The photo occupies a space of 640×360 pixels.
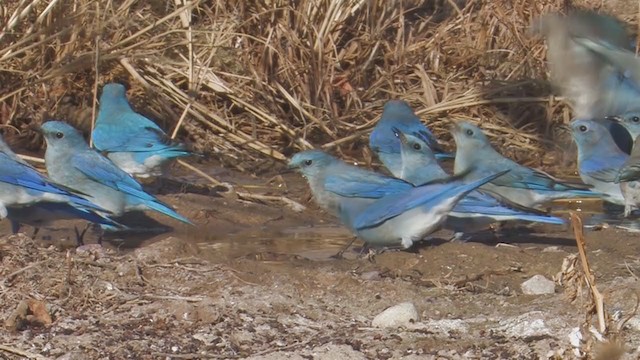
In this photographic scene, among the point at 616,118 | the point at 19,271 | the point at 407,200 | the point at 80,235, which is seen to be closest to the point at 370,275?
the point at 407,200

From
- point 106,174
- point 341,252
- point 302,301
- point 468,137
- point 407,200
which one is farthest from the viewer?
point 468,137

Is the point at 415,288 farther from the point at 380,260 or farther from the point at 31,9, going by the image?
the point at 31,9

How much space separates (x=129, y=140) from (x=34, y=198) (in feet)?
5.38

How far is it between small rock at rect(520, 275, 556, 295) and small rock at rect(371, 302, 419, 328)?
2.15ft

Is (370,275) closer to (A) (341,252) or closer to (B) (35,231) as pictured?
(A) (341,252)

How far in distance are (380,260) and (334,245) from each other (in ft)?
2.55

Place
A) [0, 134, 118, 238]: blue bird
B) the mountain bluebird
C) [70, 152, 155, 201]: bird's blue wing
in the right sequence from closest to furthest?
[0, 134, 118, 238]: blue bird → [70, 152, 155, 201]: bird's blue wing → the mountain bluebird

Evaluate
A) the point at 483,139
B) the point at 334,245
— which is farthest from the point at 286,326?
the point at 483,139

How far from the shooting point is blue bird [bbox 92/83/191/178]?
7770 mm

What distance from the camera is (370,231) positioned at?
6.28m

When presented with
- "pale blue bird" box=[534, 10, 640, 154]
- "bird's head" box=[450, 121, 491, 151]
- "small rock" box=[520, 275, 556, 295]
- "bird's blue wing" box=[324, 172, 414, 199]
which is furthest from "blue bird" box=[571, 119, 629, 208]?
"small rock" box=[520, 275, 556, 295]

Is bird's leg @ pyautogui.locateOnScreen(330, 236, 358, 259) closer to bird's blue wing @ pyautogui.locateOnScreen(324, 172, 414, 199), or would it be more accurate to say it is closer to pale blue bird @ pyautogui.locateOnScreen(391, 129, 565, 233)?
bird's blue wing @ pyautogui.locateOnScreen(324, 172, 414, 199)

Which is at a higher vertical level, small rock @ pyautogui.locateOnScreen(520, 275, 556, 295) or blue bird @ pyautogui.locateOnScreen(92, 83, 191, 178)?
small rock @ pyautogui.locateOnScreen(520, 275, 556, 295)

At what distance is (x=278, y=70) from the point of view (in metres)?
9.02
